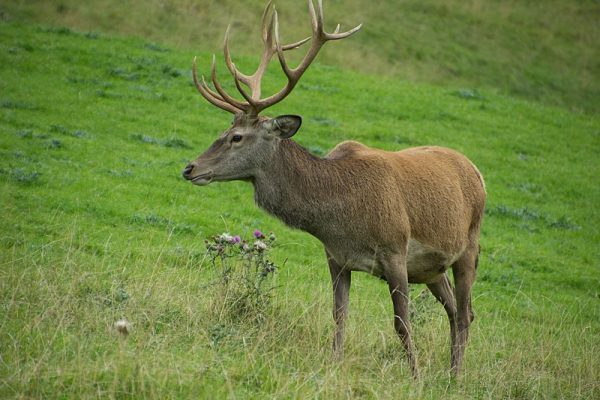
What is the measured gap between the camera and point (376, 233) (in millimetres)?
6824

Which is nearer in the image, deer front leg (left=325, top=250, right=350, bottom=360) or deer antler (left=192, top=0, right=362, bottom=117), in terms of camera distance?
deer front leg (left=325, top=250, right=350, bottom=360)

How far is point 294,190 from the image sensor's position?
6953 millimetres

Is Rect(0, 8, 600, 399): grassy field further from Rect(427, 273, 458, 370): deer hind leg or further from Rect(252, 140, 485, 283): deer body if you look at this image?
Rect(252, 140, 485, 283): deer body

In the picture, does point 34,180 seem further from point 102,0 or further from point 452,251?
point 102,0

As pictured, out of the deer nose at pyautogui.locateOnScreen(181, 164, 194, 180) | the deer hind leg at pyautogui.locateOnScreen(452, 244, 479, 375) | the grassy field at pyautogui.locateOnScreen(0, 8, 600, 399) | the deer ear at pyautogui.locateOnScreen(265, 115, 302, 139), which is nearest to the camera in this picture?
the grassy field at pyautogui.locateOnScreen(0, 8, 600, 399)

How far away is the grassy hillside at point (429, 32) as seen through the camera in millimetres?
21938

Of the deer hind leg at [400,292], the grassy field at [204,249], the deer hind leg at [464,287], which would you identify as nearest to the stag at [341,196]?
the deer hind leg at [400,292]

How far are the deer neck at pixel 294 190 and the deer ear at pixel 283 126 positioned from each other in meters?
0.13

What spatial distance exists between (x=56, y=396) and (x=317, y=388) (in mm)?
1712

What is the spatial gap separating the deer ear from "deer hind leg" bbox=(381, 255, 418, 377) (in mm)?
1318

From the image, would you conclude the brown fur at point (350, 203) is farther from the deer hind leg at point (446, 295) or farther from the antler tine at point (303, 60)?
the deer hind leg at point (446, 295)

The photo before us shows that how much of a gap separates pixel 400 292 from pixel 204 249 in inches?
164

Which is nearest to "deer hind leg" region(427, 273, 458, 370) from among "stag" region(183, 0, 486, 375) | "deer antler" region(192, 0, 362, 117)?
"stag" region(183, 0, 486, 375)

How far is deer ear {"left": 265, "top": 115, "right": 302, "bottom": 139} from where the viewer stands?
691cm
